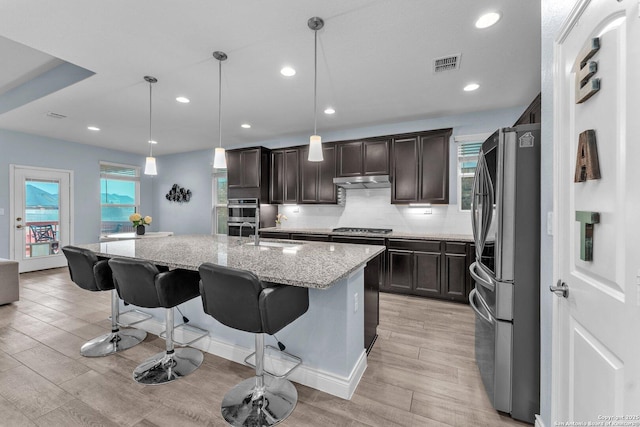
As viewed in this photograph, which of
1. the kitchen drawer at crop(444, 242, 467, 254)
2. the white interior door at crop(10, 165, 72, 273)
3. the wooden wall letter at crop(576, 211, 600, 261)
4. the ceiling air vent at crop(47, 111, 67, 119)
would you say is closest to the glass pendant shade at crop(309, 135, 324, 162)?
the wooden wall letter at crop(576, 211, 600, 261)

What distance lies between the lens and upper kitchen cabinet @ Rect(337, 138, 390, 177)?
419cm

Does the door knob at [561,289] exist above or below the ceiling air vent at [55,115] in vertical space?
below

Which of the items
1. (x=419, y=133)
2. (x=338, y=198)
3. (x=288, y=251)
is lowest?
(x=288, y=251)

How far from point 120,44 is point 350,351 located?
3.19 metres

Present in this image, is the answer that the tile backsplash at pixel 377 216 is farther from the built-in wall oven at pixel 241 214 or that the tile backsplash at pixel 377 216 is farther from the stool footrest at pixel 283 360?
the stool footrest at pixel 283 360

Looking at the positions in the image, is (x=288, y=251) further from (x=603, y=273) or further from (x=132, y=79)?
(x=132, y=79)

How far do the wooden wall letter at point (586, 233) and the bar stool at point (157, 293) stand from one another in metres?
2.22

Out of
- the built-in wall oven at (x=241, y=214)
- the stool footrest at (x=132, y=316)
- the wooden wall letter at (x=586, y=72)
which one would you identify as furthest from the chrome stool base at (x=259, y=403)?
the built-in wall oven at (x=241, y=214)

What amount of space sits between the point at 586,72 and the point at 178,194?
290 inches

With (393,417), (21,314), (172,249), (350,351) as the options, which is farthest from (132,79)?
(393,417)

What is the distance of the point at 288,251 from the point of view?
88.1 inches

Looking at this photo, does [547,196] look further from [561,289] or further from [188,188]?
[188,188]

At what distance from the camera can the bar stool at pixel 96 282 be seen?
2148mm

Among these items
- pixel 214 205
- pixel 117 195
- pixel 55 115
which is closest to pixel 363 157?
pixel 214 205
